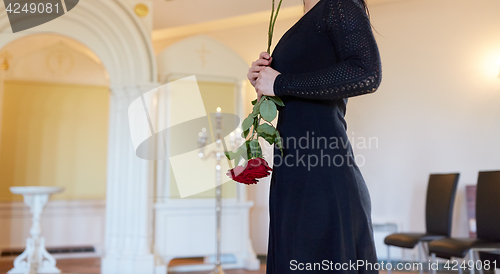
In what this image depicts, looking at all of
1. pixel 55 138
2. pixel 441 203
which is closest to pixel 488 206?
pixel 441 203

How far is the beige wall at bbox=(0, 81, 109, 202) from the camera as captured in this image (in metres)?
5.66

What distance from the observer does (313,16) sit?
946 mm

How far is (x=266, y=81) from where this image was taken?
928 mm

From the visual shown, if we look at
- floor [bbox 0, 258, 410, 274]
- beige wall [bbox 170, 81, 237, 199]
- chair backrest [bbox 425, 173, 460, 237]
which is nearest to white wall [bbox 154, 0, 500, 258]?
chair backrest [bbox 425, 173, 460, 237]

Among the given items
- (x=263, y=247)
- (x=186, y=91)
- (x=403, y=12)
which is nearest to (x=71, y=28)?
(x=186, y=91)

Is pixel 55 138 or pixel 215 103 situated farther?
pixel 55 138

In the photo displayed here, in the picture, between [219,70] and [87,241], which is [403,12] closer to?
[219,70]

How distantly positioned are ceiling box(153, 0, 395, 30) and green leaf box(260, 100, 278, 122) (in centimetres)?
412

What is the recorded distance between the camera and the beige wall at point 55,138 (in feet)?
18.6

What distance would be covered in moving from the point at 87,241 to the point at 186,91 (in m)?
2.69

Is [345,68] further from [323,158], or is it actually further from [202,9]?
[202,9]

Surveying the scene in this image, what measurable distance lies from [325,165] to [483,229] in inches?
124

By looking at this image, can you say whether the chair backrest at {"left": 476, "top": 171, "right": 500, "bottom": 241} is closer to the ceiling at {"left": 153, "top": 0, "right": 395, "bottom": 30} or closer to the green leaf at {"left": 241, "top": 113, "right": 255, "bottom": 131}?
the ceiling at {"left": 153, "top": 0, "right": 395, "bottom": 30}

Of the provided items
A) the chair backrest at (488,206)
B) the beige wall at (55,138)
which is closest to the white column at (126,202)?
the beige wall at (55,138)
